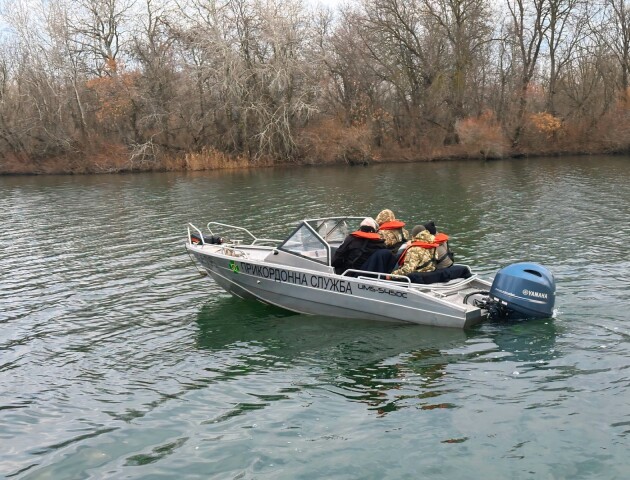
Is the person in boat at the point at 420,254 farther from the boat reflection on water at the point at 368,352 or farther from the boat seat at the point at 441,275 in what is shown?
the boat reflection on water at the point at 368,352

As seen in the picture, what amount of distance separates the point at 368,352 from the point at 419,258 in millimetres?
2090

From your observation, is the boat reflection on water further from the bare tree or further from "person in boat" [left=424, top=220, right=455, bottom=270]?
the bare tree

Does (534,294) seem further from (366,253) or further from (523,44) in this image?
(523,44)

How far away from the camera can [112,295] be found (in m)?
13.3

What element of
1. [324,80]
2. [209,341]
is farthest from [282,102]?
[209,341]

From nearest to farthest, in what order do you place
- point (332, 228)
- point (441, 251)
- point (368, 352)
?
point (368, 352) < point (441, 251) < point (332, 228)

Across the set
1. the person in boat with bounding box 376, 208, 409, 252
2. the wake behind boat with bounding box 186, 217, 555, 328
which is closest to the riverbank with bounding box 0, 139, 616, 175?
the wake behind boat with bounding box 186, 217, 555, 328

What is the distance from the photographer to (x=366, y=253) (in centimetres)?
1092

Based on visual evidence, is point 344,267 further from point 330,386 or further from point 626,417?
point 626,417

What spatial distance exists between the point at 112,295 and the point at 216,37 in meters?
36.5

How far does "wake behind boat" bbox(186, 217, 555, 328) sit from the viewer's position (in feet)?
31.4

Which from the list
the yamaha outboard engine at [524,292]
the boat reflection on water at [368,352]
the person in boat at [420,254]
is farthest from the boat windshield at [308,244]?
the yamaha outboard engine at [524,292]

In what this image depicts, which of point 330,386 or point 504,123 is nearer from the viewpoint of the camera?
point 330,386

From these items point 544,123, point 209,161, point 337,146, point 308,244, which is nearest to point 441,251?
point 308,244
